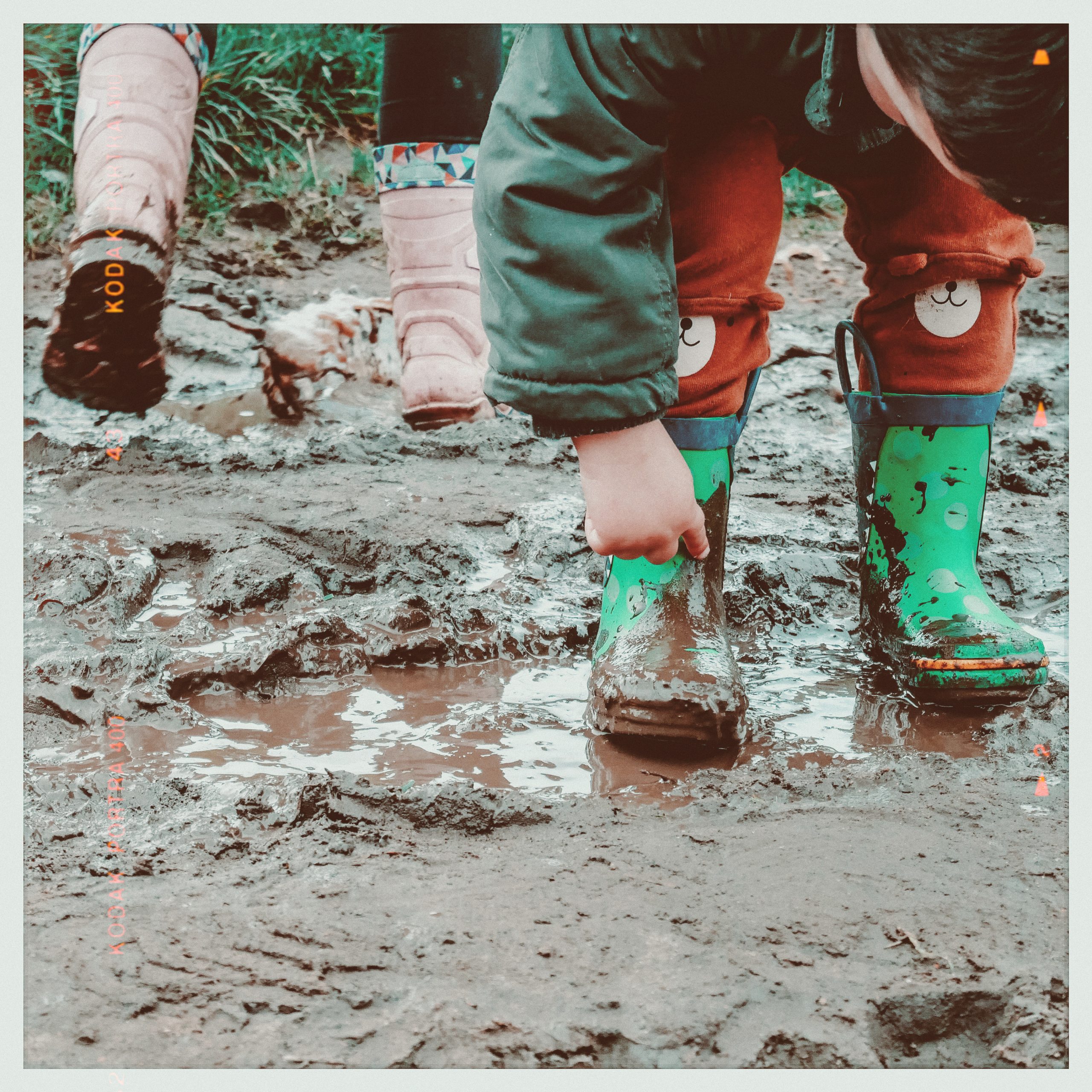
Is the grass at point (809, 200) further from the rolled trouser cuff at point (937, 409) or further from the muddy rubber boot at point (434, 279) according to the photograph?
the rolled trouser cuff at point (937, 409)

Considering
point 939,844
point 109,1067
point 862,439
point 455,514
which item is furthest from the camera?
point 455,514

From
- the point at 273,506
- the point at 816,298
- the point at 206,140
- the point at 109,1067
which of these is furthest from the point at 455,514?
the point at 206,140

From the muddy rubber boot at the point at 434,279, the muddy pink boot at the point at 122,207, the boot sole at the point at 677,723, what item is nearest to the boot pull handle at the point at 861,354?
the boot sole at the point at 677,723

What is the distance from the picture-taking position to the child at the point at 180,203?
1.81m

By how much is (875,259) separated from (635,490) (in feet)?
1.75

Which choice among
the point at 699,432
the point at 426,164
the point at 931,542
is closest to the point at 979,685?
the point at 931,542

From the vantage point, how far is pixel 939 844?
2.97ft

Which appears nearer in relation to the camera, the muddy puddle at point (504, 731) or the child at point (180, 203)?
the muddy puddle at point (504, 731)

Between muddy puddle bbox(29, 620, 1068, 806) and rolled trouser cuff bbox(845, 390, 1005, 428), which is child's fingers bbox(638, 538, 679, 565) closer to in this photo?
muddy puddle bbox(29, 620, 1068, 806)

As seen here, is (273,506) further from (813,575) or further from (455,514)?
(813,575)

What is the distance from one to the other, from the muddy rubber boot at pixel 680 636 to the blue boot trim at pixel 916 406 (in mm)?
155

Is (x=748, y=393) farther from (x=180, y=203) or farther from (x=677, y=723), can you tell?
(x=180, y=203)

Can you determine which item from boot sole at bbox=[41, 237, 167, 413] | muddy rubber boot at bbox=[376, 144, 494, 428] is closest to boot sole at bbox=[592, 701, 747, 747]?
boot sole at bbox=[41, 237, 167, 413]

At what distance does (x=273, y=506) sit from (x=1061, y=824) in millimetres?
1399
